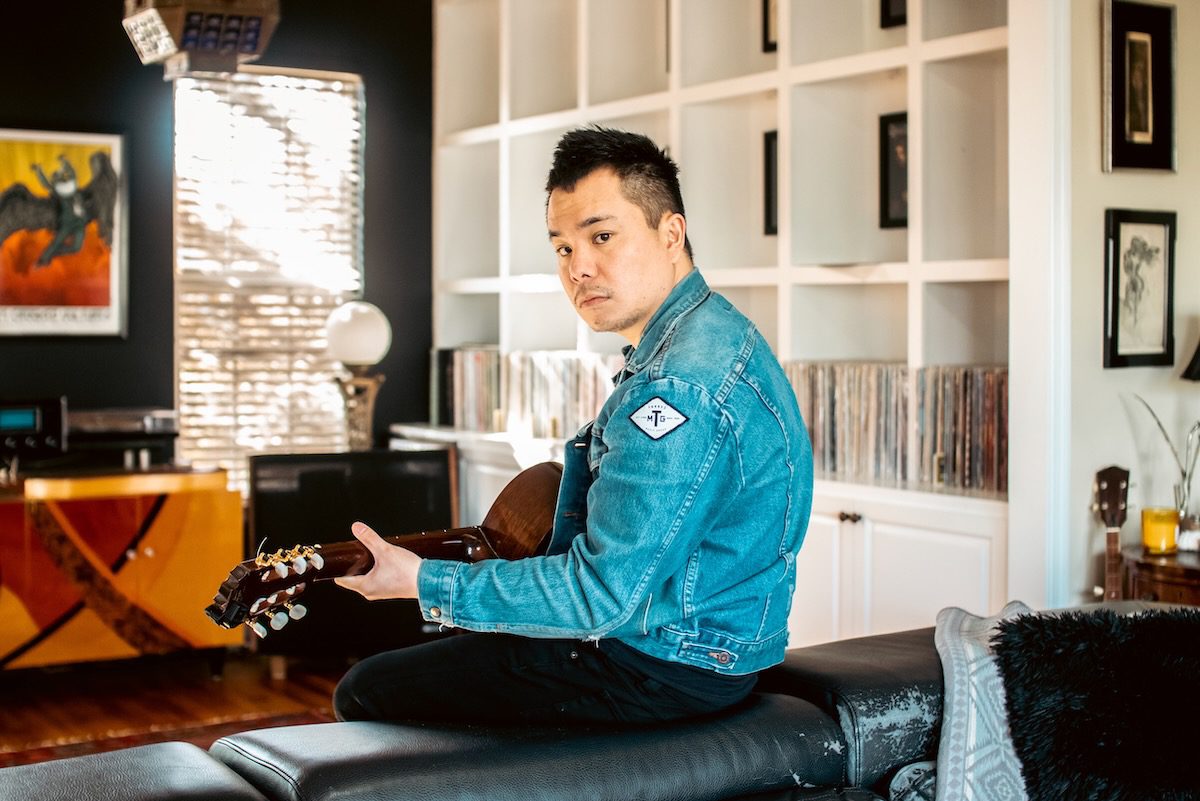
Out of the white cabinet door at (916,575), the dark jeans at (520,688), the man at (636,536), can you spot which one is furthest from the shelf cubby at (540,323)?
the dark jeans at (520,688)

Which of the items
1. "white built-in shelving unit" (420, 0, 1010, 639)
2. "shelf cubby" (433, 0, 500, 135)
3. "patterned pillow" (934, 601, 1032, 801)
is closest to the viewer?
"patterned pillow" (934, 601, 1032, 801)

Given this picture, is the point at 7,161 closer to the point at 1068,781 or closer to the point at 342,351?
the point at 342,351

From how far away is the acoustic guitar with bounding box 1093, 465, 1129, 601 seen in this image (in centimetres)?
336

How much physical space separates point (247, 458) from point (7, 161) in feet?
4.54

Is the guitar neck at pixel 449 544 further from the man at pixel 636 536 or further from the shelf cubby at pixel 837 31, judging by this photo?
the shelf cubby at pixel 837 31

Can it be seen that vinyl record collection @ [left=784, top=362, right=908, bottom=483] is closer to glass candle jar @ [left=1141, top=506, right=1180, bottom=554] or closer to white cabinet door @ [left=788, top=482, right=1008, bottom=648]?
white cabinet door @ [left=788, top=482, right=1008, bottom=648]

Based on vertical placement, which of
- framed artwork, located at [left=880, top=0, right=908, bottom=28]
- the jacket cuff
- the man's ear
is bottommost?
the jacket cuff

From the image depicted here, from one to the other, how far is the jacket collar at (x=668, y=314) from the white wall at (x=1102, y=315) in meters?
1.54

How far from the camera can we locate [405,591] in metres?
2.01

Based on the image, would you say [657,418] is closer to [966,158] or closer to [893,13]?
[966,158]

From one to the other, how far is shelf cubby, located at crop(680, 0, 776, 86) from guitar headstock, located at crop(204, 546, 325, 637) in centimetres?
313

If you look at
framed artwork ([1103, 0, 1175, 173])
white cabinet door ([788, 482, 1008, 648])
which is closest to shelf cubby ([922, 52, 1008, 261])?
framed artwork ([1103, 0, 1175, 173])

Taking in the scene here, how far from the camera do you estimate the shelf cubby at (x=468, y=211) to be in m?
5.98

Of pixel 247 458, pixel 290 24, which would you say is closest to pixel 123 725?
pixel 247 458
